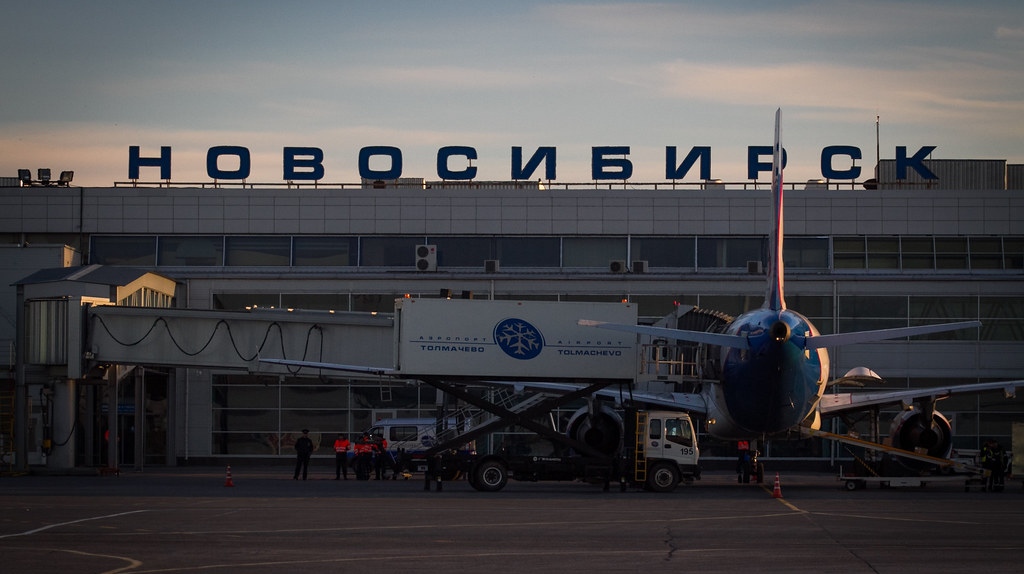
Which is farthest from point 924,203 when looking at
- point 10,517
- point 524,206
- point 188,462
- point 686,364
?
point 10,517

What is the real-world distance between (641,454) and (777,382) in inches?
202

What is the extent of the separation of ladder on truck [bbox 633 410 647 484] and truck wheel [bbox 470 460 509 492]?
4204 mm

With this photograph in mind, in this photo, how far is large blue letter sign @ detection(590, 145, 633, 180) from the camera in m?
66.9

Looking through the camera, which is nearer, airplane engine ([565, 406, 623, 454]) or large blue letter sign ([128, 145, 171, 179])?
airplane engine ([565, 406, 623, 454])

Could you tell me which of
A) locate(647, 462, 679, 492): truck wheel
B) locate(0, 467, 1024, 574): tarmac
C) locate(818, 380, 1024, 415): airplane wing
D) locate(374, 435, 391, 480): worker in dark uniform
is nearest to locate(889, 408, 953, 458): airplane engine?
locate(818, 380, 1024, 415): airplane wing

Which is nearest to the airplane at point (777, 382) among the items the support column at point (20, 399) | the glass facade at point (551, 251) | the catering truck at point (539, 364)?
the catering truck at point (539, 364)

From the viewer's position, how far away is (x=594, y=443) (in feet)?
152

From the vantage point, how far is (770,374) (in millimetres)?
39969

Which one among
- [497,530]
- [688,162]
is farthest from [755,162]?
[497,530]

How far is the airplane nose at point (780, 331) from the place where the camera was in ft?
126

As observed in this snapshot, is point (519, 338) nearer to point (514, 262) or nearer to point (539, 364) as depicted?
point (539, 364)

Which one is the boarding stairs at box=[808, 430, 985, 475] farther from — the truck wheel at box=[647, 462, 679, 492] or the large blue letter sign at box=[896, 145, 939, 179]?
the large blue letter sign at box=[896, 145, 939, 179]

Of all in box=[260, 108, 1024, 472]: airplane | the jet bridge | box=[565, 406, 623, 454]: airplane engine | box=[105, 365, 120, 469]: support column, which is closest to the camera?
box=[260, 108, 1024, 472]: airplane

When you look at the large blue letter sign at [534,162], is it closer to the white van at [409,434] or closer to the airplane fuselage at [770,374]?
the white van at [409,434]
